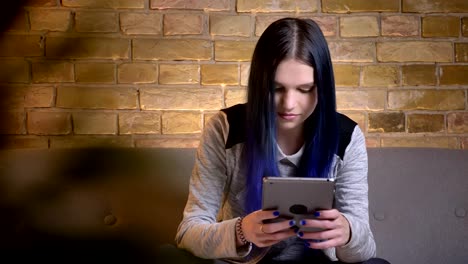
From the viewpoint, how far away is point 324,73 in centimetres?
117

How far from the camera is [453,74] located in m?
1.73

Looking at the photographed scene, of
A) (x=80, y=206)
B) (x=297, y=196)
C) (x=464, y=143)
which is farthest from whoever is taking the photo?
(x=464, y=143)

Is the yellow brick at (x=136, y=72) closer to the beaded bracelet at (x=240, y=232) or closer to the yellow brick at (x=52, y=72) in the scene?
the yellow brick at (x=52, y=72)

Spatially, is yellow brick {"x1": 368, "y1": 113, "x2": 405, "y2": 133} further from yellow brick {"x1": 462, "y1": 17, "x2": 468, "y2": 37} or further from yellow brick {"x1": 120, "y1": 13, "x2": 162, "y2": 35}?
yellow brick {"x1": 120, "y1": 13, "x2": 162, "y2": 35}

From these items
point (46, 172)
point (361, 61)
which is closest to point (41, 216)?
point (46, 172)

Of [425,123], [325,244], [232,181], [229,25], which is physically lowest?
[325,244]

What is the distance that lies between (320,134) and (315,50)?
201 millimetres

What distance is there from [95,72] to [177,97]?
26 cm

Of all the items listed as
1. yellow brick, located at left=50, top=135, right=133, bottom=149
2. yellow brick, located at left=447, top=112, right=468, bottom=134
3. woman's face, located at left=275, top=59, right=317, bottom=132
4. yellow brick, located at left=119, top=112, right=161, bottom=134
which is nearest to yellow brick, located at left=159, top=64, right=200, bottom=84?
yellow brick, located at left=119, top=112, right=161, bottom=134

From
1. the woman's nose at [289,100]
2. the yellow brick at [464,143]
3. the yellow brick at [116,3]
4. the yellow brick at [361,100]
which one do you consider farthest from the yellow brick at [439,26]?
the yellow brick at [116,3]

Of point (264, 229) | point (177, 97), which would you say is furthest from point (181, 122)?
point (264, 229)

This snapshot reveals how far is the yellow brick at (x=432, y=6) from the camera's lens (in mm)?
1697

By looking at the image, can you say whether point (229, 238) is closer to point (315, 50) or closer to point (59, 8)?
point (315, 50)

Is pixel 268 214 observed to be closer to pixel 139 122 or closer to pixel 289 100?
pixel 289 100
